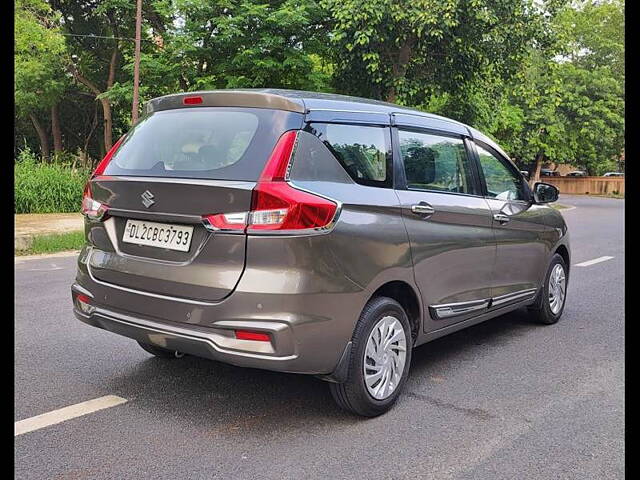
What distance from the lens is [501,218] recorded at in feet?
16.3

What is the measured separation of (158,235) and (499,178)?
294 centimetres

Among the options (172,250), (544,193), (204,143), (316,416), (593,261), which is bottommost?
(316,416)

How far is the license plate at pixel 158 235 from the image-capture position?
3393 mm

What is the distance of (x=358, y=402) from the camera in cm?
358

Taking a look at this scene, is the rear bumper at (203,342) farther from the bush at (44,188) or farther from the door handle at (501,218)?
the bush at (44,188)

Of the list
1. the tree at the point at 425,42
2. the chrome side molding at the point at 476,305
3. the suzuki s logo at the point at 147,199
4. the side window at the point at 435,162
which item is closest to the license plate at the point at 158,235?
the suzuki s logo at the point at 147,199

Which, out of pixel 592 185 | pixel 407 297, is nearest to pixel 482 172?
pixel 407 297

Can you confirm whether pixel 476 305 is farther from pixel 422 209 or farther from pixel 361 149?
pixel 361 149

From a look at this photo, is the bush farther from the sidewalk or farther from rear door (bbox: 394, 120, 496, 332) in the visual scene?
rear door (bbox: 394, 120, 496, 332)

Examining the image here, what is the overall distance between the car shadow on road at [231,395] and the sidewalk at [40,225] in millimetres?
7263

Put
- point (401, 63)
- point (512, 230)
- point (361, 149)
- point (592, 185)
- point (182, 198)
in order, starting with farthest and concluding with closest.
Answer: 1. point (592, 185)
2. point (401, 63)
3. point (512, 230)
4. point (361, 149)
5. point (182, 198)

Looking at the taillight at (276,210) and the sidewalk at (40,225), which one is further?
the sidewalk at (40,225)
